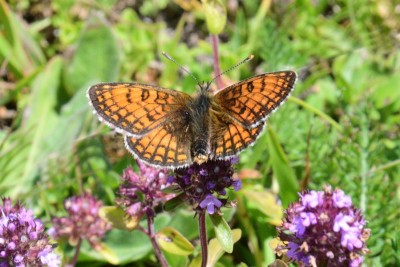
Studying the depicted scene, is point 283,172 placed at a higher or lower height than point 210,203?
lower

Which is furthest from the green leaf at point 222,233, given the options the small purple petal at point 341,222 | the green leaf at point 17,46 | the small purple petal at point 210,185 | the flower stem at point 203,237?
the green leaf at point 17,46

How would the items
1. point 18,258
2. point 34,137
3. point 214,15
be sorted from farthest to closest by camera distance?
1. point 34,137
2. point 214,15
3. point 18,258

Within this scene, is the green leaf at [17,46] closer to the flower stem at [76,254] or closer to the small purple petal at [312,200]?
the flower stem at [76,254]

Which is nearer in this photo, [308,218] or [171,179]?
[308,218]

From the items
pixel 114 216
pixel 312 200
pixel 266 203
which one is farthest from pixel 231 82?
pixel 312 200

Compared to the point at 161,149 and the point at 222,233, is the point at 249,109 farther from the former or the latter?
the point at 222,233

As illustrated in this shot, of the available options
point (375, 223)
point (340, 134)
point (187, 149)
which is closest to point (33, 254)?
point (187, 149)
